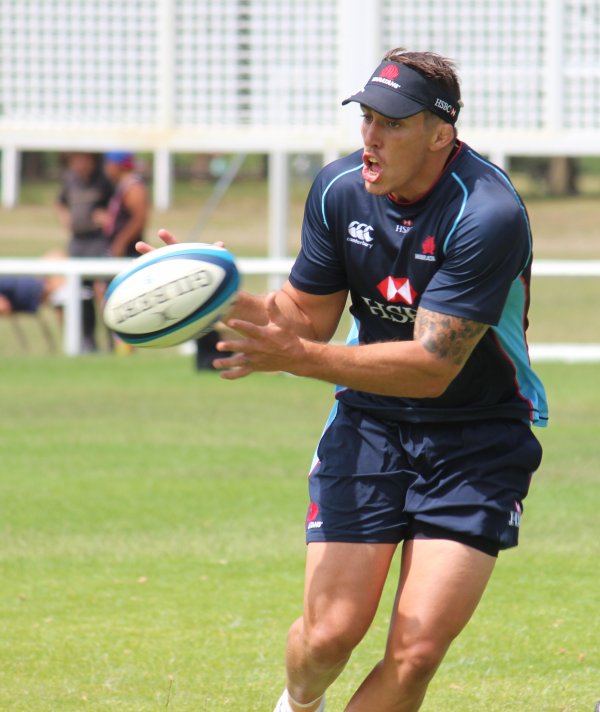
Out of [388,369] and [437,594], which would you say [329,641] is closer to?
[437,594]

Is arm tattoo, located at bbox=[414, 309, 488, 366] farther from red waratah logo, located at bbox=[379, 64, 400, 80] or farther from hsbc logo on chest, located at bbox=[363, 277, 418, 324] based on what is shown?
red waratah logo, located at bbox=[379, 64, 400, 80]

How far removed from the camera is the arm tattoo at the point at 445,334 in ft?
14.8

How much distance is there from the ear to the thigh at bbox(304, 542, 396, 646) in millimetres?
1324

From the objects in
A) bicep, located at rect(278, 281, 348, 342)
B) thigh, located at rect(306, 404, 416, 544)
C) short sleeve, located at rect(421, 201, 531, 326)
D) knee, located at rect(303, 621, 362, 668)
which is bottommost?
knee, located at rect(303, 621, 362, 668)

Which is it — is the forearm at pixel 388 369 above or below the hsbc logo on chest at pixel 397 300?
below

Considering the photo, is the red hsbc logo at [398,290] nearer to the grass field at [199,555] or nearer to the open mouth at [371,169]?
the open mouth at [371,169]

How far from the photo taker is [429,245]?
15.3 ft

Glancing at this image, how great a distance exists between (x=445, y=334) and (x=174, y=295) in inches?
34.3

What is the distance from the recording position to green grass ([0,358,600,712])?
571 centimetres

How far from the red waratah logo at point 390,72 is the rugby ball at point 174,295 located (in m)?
0.79

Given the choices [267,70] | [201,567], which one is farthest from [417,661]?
[267,70]

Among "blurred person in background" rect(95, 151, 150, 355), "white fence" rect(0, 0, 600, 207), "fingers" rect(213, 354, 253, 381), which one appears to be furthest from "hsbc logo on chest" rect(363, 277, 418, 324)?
"blurred person in background" rect(95, 151, 150, 355)

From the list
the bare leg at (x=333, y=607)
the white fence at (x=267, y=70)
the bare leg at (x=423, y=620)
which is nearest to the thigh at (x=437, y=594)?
the bare leg at (x=423, y=620)

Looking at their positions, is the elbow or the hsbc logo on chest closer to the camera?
the elbow
